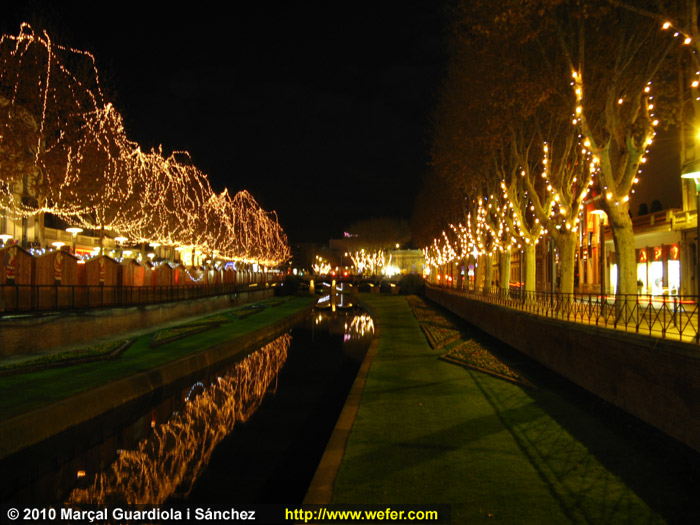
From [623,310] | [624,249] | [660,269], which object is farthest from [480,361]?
[660,269]

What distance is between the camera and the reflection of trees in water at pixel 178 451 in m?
7.84

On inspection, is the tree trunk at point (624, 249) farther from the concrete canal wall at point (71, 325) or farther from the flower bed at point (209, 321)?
the flower bed at point (209, 321)

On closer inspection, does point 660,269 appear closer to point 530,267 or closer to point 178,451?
point 530,267

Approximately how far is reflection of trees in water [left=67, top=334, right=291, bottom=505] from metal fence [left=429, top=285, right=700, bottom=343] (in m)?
8.64

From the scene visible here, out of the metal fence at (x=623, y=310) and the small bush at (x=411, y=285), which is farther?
the small bush at (x=411, y=285)

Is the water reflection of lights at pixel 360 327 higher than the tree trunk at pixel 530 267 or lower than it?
lower

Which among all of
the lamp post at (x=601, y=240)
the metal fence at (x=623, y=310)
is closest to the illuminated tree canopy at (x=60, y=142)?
the metal fence at (x=623, y=310)

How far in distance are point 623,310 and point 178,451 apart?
12324 millimetres

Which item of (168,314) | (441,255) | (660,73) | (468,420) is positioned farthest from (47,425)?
(441,255)

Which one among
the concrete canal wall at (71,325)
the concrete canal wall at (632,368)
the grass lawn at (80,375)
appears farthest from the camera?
the concrete canal wall at (71,325)

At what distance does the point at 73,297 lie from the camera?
19.8m

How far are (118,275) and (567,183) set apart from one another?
2153 centimetres

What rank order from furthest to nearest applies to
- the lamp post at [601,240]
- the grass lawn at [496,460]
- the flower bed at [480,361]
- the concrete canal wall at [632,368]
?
the lamp post at [601,240] → the flower bed at [480,361] → the concrete canal wall at [632,368] → the grass lawn at [496,460]

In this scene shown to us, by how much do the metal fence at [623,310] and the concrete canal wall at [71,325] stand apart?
15503 mm
